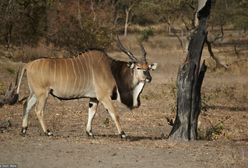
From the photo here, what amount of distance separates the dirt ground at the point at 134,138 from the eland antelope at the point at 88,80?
1.76ft

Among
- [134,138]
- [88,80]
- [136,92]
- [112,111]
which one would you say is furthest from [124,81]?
[134,138]

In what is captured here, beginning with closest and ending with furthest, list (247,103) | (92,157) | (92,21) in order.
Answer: (92,157), (247,103), (92,21)

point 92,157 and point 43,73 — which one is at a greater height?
point 43,73

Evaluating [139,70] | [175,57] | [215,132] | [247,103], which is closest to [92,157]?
[139,70]

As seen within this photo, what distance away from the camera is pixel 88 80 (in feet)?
33.7

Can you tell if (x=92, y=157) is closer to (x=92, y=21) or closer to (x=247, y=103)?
(x=247, y=103)

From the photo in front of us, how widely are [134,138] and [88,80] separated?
121 centimetres

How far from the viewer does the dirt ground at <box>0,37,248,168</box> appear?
307 inches

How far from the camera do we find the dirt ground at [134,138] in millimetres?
7785

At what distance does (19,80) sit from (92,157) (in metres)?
2.79

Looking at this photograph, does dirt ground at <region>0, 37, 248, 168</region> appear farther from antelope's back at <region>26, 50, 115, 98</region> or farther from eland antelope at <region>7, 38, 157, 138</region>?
antelope's back at <region>26, 50, 115, 98</region>

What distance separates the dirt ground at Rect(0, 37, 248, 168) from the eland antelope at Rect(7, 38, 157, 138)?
1.76 ft

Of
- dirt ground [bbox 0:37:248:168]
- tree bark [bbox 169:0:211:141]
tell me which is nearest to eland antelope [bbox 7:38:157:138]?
dirt ground [bbox 0:37:248:168]

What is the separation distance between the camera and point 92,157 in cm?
794
